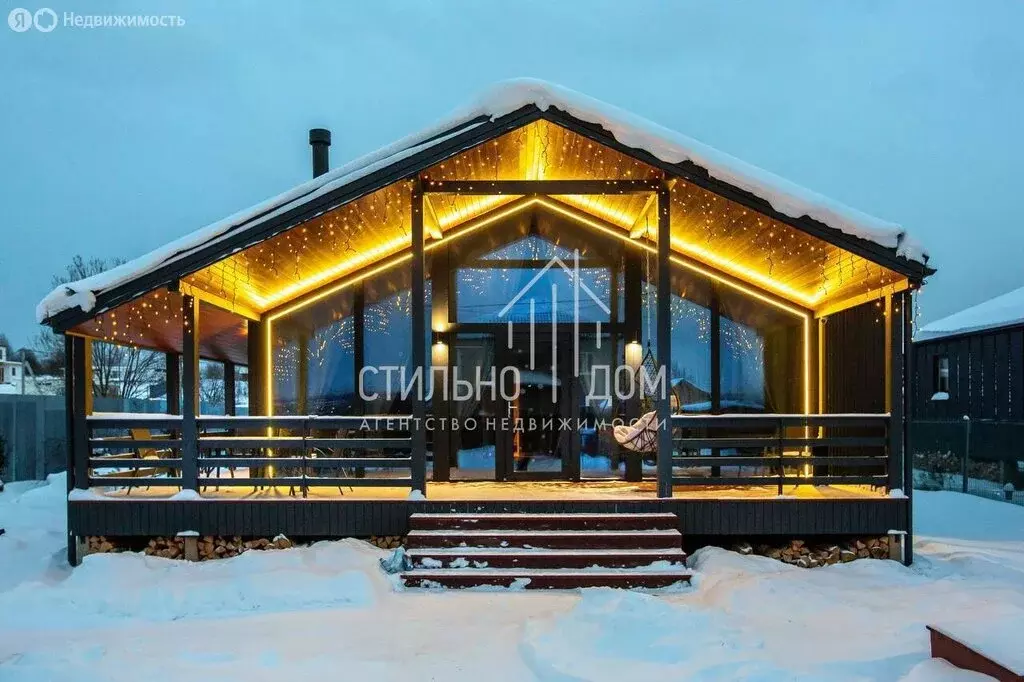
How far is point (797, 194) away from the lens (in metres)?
5.97

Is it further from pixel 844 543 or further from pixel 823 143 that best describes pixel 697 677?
pixel 823 143

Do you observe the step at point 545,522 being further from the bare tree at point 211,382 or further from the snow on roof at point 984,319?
the bare tree at point 211,382

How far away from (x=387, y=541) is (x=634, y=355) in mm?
3907

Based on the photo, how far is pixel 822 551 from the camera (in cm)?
639

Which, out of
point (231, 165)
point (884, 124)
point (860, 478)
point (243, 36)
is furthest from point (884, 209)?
point (860, 478)

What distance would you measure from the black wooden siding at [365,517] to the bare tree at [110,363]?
13995 millimetres

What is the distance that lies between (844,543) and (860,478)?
0.67m

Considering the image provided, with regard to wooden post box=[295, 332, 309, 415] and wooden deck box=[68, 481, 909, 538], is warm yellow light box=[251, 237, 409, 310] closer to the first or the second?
wooden post box=[295, 332, 309, 415]

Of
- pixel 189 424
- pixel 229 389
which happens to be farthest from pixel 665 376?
pixel 229 389

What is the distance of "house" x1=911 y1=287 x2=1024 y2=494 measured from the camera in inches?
501

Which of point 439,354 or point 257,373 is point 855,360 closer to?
point 439,354

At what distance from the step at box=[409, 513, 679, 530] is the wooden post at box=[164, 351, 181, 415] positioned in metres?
5.40

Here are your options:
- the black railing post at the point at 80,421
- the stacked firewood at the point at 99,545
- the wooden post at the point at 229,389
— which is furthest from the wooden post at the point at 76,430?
the wooden post at the point at 229,389

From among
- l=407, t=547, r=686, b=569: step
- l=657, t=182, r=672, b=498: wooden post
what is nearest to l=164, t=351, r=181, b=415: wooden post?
l=407, t=547, r=686, b=569: step
